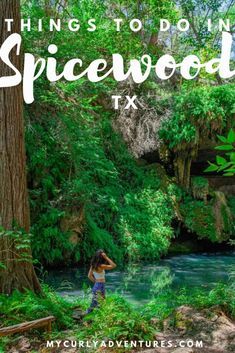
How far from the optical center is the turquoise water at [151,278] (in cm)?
928

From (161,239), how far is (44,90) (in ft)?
18.8

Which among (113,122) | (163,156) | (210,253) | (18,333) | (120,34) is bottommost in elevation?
(210,253)

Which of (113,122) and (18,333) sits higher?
(113,122)

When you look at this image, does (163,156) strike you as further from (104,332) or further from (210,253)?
(104,332)

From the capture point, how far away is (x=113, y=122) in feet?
50.1

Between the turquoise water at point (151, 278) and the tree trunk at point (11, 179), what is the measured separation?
3323 mm

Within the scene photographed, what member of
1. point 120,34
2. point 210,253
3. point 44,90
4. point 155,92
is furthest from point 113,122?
point 210,253

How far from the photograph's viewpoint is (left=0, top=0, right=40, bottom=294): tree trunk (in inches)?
201

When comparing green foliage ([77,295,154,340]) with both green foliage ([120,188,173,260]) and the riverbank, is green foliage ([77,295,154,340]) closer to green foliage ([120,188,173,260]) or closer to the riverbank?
the riverbank

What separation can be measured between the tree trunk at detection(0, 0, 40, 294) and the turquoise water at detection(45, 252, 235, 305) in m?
3.32

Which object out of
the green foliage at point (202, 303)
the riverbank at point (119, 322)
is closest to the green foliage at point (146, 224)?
the green foliage at point (202, 303)

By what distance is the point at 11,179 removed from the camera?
16.9ft

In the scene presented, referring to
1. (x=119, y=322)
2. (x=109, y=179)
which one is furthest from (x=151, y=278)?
(x=119, y=322)

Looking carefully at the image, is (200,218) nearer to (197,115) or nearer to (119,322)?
(197,115)
